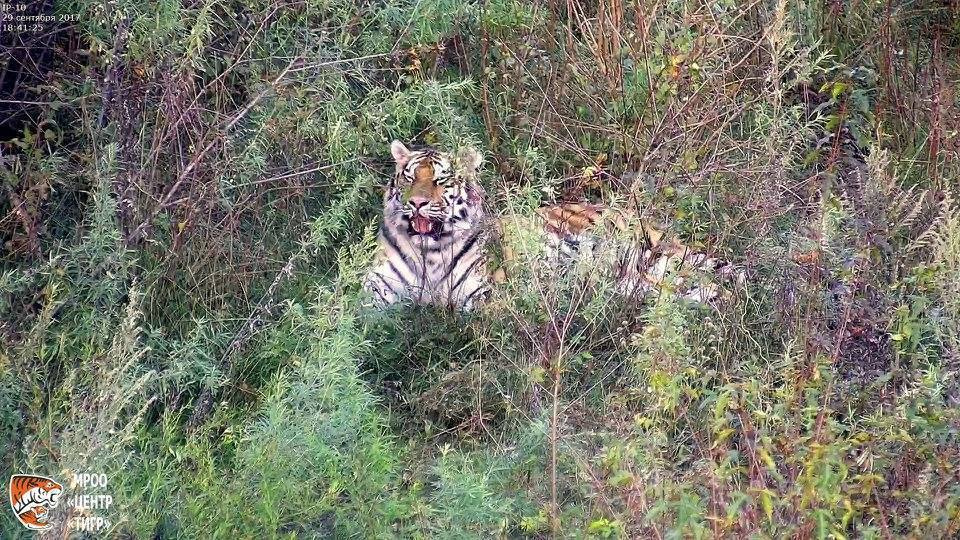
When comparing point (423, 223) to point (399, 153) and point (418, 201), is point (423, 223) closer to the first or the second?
point (418, 201)

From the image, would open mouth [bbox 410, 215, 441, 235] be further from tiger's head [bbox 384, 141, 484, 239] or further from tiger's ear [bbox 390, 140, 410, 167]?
tiger's ear [bbox 390, 140, 410, 167]

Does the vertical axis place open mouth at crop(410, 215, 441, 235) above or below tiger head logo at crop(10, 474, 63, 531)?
below

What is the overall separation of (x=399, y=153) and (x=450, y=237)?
0.45 metres

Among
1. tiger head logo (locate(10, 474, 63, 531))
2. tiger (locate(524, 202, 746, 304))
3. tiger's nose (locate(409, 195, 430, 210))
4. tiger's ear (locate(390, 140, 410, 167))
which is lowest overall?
tiger's nose (locate(409, 195, 430, 210))

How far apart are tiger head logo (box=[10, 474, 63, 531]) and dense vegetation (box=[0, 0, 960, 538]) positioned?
5 centimetres

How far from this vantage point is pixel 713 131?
5.12m

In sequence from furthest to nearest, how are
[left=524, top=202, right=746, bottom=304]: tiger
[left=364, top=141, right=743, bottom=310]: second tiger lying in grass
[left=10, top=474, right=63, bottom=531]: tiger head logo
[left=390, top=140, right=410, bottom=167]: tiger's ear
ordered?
[left=390, top=140, right=410, bottom=167]: tiger's ear, [left=364, top=141, right=743, bottom=310]: second tiger lying in grass, [left=524, top=202, right=746, bottom=304]: tiger, [left=10, top=474, right=63, bottom=531]: tiger head logo

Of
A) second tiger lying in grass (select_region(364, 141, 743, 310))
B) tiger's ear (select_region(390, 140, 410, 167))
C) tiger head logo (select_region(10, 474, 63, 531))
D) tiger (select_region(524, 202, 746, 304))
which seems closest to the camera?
tiger head logo (select_region(10, 474, 63, 531))

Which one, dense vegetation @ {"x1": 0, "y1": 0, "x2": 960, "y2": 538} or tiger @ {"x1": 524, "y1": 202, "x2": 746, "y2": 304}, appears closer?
dense vegetation @ {"x1": 0, "y1": 0, "x2": 960, "y2": 538}

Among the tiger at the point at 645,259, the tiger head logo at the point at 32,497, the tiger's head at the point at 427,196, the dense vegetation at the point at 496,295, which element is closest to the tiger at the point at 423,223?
the tiger's head at the point at 427,196

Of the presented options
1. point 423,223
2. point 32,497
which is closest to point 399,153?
point 423,223

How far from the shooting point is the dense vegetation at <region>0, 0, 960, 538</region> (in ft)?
11.0

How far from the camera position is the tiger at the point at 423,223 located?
5.45 metres

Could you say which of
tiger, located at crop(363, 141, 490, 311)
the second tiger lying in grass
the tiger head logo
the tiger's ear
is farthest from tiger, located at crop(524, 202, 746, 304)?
the tiger head logo
